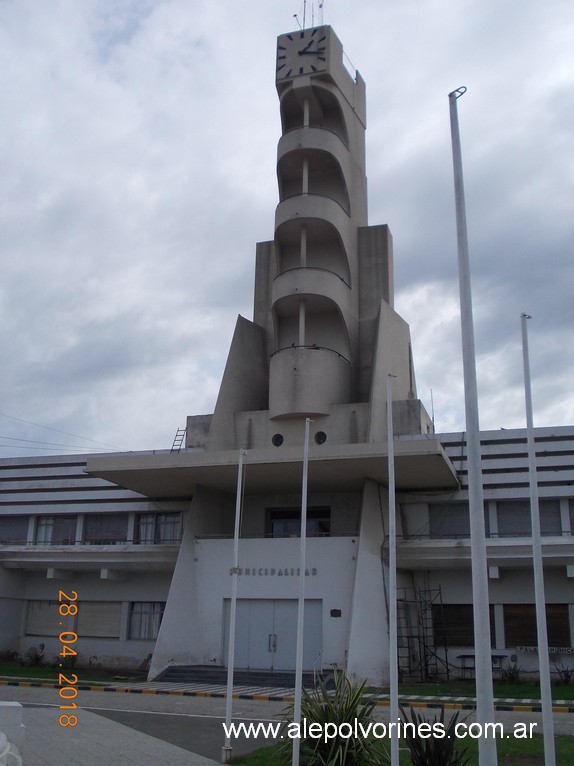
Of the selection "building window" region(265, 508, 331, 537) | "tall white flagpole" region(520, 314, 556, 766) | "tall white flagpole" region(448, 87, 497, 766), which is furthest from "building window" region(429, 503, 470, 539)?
"tall white flagpole" region(448, 87, 497, 766)

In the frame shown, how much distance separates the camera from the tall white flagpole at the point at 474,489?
8.85 m

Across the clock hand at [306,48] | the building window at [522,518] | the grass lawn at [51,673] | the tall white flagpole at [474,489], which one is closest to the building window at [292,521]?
the building window at [522,518]

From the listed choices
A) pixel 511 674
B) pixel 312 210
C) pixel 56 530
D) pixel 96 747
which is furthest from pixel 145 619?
pixel 96 747

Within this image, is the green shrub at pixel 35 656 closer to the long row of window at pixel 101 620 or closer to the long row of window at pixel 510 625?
the long row of window at pixel 101 620

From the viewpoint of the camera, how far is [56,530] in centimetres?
4125

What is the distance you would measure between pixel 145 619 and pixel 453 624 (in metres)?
14.6

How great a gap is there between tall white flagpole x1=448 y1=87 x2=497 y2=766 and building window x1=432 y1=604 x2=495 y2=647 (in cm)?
2414

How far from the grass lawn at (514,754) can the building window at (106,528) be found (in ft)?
85.2

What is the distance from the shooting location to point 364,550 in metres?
29.6

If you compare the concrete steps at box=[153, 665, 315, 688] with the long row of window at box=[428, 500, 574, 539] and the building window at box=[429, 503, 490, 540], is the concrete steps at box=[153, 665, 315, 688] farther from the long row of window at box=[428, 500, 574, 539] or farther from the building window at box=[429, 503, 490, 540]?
the long row of window at box=[428, 500, 574, 539]

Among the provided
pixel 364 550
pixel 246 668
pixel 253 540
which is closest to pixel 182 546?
pixel 253 540

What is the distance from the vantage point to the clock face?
36469mm

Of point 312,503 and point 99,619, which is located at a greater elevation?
point 312,503

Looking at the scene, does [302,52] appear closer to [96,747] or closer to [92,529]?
[92,529]
